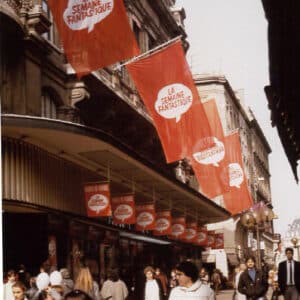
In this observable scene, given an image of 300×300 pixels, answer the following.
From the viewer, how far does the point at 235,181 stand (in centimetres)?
2150

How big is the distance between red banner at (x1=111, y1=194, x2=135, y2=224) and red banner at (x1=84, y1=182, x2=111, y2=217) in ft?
8.85

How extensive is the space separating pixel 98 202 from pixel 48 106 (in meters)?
5.29

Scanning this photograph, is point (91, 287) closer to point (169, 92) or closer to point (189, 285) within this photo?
point (169, 92)

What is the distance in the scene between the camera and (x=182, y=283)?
7.01 metres

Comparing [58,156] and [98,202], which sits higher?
[58,156]

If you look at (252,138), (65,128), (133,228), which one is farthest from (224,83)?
(65,128)

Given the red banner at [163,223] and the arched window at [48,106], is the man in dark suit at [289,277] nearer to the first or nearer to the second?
the arched window at [48,106]

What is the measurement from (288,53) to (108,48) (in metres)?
5.81

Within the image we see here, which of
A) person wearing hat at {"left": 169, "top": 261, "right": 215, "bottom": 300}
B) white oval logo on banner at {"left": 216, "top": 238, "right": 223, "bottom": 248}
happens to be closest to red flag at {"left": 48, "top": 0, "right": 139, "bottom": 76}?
person wearing hat at {"left": 169, "top": 261, "right": 215, "bottom": 300}

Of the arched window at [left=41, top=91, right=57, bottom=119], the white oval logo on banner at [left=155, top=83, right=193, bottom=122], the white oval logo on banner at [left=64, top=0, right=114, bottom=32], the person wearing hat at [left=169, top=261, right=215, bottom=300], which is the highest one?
the arched window at [left=41, top=91, right=57, bottom=119]

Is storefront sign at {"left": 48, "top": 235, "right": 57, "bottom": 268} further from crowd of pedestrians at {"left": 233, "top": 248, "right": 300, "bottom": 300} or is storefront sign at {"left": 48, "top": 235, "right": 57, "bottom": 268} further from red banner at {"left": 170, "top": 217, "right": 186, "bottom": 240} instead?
red banner at {"left": 170, "top": 217, "right": 186, "bottom": 240}

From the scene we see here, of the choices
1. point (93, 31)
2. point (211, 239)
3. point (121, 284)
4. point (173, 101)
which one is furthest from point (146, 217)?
point (211, 239)

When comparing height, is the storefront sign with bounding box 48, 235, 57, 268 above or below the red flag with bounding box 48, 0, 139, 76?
below

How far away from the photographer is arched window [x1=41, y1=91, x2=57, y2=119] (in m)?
21.5
